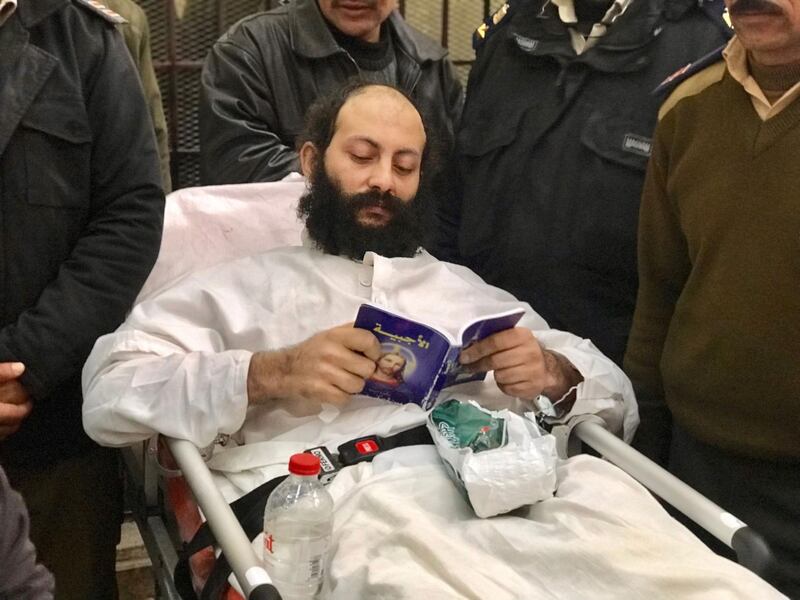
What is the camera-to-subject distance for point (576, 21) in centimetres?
250

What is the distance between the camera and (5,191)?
6.46 ft

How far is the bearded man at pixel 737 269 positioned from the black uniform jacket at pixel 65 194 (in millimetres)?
1139

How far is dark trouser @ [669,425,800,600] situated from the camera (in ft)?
6.48

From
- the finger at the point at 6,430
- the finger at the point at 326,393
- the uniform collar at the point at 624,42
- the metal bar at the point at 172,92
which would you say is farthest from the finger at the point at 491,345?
the metal bar at the point at 172,92

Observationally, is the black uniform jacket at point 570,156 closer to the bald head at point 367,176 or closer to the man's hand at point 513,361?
the bald head at point 367,176

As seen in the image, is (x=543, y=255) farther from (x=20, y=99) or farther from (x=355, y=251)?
(x=20, y=99)

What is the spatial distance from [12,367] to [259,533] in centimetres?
67

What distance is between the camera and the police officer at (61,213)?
196 centimetres

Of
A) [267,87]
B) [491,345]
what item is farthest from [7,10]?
[491,345]

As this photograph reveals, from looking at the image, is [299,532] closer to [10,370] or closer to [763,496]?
[10,370]

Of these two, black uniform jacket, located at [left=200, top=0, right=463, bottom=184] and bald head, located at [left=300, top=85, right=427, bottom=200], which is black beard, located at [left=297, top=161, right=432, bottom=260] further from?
black uniform jacket, located at [left=200, top=0, right=463, bottom=184]

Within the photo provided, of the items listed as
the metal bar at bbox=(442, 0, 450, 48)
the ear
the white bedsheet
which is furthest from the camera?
the metal bar at bbox=(442, 0, 450, 48)

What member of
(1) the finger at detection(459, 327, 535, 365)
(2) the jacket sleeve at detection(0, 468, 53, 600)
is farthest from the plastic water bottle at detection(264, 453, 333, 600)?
(1) the finger at detection(459, 327, 535, 365)

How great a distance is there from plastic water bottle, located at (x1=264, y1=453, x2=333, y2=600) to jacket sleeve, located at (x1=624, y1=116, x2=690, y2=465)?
3.20 feet
